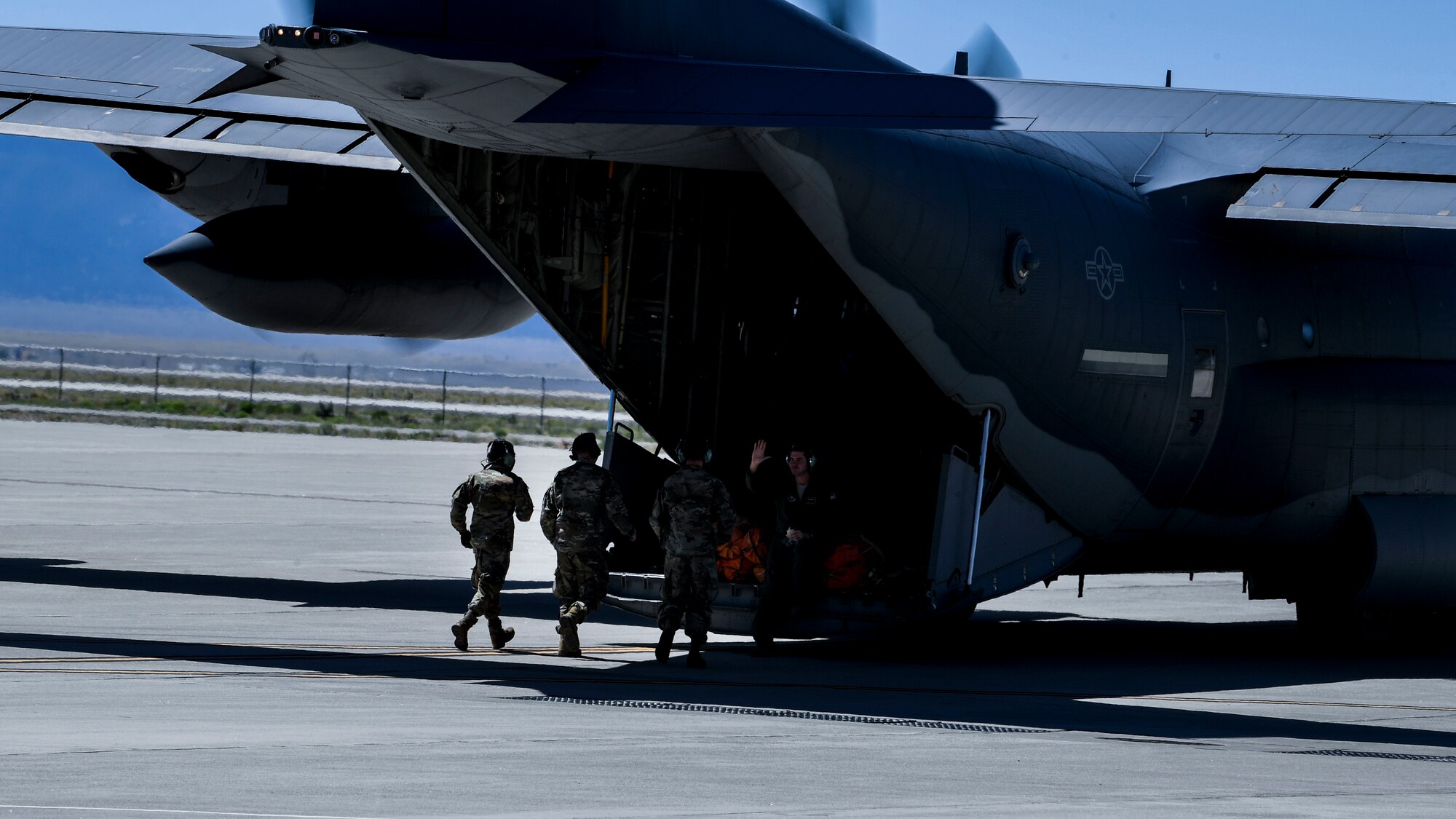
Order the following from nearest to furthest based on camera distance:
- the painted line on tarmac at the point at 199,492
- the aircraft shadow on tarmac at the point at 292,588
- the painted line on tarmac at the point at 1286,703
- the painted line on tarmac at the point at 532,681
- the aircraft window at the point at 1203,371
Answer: the painted line on tarmac at the point at 532,681 → the painted line on tarmac at the point at 1286,703 → the aircraft window at the point at 1203,371 → the aircraft shadow on tarmac at the point at 292,588 → the painted line on tarmac at the point at 199,492

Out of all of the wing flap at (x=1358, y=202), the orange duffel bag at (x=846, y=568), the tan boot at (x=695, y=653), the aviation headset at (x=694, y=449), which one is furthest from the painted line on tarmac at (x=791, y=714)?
the wing flap at (x=1358, y=202)

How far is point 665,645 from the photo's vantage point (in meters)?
14.2

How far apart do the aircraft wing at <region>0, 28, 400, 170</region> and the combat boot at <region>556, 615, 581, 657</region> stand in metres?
5.85

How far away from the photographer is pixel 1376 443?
17062 millimetres

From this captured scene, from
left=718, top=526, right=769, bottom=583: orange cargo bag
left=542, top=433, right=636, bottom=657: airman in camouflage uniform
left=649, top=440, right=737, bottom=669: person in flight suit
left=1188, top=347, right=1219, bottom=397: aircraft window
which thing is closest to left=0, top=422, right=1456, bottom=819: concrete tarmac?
left=649, top=440, right=737, bottom=669: person in flight suit

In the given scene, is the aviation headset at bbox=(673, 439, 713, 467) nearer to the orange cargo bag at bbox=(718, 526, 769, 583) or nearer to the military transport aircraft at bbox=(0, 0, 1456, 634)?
the military transport aircraft at bbox=(0, 0, 1456, 634)

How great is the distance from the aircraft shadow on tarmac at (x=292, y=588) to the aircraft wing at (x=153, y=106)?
4425 mm

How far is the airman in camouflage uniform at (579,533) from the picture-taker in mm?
14484

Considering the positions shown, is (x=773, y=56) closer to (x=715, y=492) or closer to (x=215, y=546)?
(x=715, y=492)

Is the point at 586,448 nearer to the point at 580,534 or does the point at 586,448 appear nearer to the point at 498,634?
the point at 580,534

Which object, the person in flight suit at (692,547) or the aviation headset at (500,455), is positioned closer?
the person in flight suit at (692,547)

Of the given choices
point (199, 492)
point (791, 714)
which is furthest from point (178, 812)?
point (199, 492)

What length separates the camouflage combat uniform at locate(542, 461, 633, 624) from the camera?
47.5 feet

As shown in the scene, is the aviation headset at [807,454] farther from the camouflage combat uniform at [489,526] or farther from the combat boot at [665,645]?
the camouflage combat uniform at [489,526]
